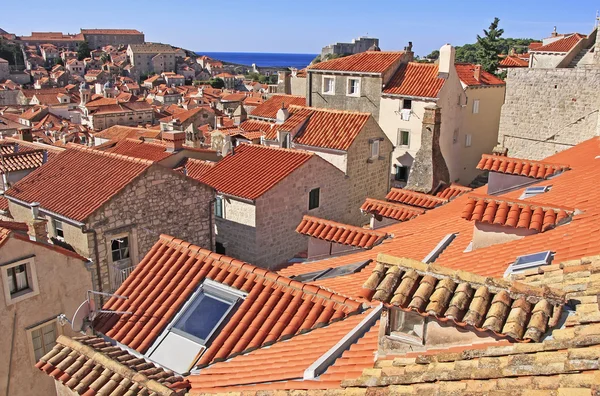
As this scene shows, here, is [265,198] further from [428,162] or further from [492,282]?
[492,282]

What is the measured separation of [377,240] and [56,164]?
11792 millimetres

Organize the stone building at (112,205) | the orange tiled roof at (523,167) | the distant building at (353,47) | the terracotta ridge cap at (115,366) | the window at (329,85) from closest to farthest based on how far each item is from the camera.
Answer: the terracotta ridge cap at (115,366) < the orange tiled roof at (523,167) < the stone building at (112,205) < the window at (329,85) < the distant building at (353,47)

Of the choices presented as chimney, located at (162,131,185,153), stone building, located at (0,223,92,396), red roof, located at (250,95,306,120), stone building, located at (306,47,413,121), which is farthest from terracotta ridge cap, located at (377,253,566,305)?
red roof, located at (250,95,306,120)

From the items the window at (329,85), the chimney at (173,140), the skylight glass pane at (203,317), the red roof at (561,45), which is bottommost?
the skylight glass pane at (203,317)

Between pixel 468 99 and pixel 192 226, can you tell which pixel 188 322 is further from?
pixel 468 99

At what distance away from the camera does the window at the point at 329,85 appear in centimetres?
3315

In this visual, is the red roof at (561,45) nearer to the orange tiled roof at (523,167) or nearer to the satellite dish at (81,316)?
the orange tiled roof at (523,167)

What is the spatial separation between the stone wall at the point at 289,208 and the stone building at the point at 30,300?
7.75 m

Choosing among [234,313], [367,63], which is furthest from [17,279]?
[367,63]

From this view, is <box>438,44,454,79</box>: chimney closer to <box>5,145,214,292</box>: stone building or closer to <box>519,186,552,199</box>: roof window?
<box>5,145,214,292</box>: stone building

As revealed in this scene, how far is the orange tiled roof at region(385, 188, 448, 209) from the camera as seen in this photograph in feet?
62.4

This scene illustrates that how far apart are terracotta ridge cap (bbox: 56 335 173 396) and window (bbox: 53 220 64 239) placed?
8322mm

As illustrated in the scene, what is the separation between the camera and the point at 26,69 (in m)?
172

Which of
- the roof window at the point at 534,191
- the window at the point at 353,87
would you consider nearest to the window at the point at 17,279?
the roof window at the point at 534,191
